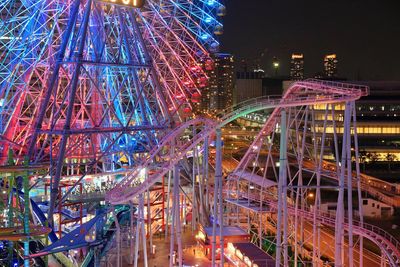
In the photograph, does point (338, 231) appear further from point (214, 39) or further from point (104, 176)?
point (214, 39)

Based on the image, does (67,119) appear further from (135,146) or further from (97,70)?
(135,146)

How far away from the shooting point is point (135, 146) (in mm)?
40344

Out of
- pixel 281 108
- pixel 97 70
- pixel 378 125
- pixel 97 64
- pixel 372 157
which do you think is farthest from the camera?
pixel 378 125

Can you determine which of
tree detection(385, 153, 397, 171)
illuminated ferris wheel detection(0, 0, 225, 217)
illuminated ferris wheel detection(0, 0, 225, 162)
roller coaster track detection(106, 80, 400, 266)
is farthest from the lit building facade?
roller coaster track detection(106, 80, 400, 266)

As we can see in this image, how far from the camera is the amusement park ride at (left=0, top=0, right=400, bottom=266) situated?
27.6 meters

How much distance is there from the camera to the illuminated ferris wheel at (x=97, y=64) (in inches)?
1236

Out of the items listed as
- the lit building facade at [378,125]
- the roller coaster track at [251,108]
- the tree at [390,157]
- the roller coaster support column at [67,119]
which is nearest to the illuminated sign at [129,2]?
the roller coaster support column at [67,119]

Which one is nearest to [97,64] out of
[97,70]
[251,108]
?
[97,70]

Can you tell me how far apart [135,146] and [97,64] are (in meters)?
10.6

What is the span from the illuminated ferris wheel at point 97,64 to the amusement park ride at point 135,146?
0.45 feet

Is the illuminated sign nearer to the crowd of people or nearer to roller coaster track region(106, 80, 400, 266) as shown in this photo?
roller coaster track region(106, 80, 400, 266)

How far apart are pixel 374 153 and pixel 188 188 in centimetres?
4493

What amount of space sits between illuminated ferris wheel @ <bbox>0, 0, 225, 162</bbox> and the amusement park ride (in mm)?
138

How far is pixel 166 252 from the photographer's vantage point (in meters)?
36.3
